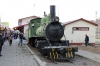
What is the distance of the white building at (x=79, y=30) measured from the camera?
28906 millimetres

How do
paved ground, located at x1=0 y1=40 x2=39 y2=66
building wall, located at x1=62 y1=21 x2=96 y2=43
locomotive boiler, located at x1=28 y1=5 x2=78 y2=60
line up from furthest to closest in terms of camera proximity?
1. building wall, located at x1=62 y1=21 x2=96 y2=43
2. locomotive boiler, located at x1=28 y1=5 x2=78 y2=60
3. paved ground, located at x1=0 y1=40 x2=39 y2=66

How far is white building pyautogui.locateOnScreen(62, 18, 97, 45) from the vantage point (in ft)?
94.8

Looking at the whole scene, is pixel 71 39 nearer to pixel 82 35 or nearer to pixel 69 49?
pixel 82 35

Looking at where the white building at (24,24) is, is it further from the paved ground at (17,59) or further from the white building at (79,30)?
the paved ground at (17,59)

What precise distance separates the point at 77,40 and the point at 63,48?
49.7 ft

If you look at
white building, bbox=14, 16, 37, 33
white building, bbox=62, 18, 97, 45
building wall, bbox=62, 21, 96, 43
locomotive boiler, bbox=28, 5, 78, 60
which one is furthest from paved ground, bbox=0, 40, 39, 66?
white building, bbox=14, 16, 37, 33

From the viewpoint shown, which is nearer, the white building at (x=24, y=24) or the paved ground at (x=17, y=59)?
the paved ground at (x=17, y=59)

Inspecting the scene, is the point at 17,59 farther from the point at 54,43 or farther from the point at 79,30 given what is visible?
the point at 79,30

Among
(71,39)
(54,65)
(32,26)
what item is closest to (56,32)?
(54,65)

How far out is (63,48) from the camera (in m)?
14.2

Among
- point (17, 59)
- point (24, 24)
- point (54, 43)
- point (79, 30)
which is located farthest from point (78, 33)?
point (24, 24)

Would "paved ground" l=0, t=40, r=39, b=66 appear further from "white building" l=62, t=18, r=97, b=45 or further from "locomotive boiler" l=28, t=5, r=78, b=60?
"white building" l=62, t=18, r=97, b=45

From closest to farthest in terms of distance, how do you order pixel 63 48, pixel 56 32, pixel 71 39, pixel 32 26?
1. pixel 63 48
2. pixel 56 32
3. pixel 32 26
4. pixel 71 39

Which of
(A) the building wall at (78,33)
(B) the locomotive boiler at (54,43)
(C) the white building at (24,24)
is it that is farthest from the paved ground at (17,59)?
(C) the white building at (24,24)
